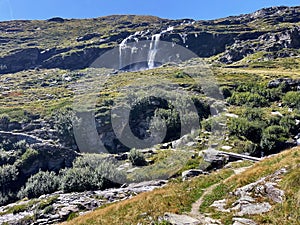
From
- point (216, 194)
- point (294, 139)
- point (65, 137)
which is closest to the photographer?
point (216, 194)

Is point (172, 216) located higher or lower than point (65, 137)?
higher

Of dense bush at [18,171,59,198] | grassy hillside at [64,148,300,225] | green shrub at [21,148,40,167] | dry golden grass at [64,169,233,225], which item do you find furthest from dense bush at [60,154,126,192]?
green shrub at [21,148,40,167]

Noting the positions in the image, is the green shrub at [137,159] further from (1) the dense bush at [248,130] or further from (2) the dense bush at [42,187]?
(1) the dense bush at [248,130]

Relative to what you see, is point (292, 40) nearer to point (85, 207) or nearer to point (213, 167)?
point (213, 167)

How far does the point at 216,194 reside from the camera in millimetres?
19453

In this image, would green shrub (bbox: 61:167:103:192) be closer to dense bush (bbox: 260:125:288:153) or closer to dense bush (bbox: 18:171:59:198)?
dense bush (bbox: 18:171:59:198)

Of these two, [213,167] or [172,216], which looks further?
[213,167]

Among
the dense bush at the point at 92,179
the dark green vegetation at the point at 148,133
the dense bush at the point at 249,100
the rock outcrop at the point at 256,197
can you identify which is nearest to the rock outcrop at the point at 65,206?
the dark green vegetation at the point at 148,133

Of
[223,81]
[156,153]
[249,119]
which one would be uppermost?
[223,81]

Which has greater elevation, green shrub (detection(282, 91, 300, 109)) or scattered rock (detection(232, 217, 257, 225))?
green shrub (detection(282, 91, 300, 109))

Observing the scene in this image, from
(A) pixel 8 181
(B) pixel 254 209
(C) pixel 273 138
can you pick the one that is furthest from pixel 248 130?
(A) pixel 8 181

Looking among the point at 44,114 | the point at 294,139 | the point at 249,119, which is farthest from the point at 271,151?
the point at 44,114

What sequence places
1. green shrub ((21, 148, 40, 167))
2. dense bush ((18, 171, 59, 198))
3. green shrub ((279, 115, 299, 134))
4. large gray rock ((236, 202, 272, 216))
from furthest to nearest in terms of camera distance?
green shrub ((21, 148, 40, 167))
green shrub ((279, 115, 299, 134))
dense bush ((18, 171, 59, 198))
large gray rock ((236, 202, 272, 216))

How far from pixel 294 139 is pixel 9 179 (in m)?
54.0
